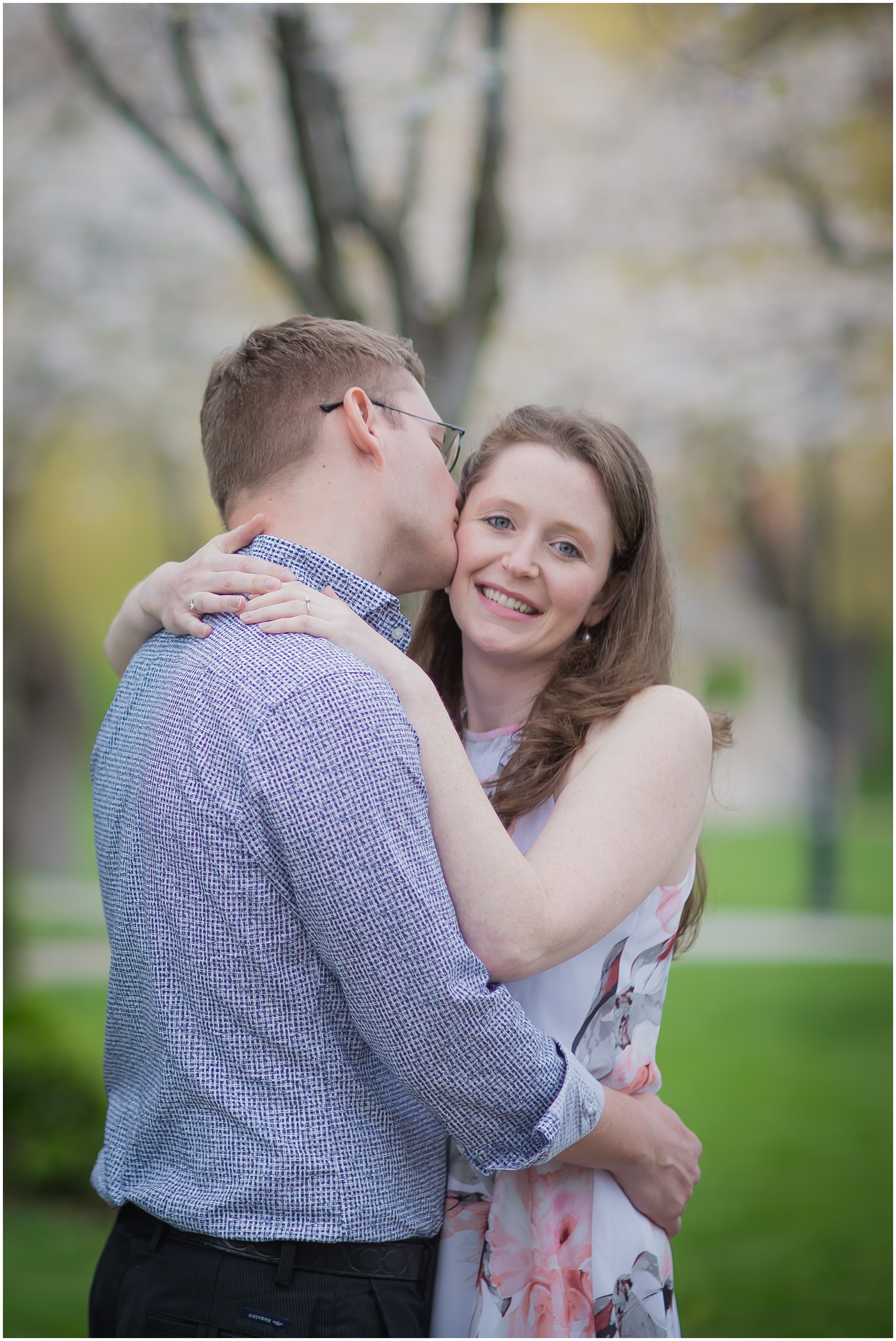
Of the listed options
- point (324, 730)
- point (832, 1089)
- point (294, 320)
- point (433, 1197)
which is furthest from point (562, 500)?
point (832, 1089)

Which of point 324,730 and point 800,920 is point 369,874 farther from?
point 800,920

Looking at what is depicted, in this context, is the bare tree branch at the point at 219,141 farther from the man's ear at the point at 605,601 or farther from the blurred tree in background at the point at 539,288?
the man's ear at the point at 605,601

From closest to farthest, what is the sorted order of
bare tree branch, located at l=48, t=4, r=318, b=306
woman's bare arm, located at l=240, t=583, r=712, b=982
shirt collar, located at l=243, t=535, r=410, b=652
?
woman's bare arm, located at l=240, t=583, r=712, b=982 < shirt collar, located at l=243, t=535, r=410, b=652 < bare tree branch, located at l=48, t=4, r=318, b=306

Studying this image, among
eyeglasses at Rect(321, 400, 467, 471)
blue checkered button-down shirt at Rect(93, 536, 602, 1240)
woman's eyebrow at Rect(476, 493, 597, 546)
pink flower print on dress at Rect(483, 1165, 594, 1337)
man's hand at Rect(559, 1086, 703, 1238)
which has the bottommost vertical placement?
pink flower print on dress at Rect(483, 1165, 594, 1337)

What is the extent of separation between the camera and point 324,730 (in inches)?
65.2

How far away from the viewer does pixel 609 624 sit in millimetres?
2623

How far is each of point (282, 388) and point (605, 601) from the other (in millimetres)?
913

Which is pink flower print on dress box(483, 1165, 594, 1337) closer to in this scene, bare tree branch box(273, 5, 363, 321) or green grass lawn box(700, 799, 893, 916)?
bare tree branch box(273, 5, 363, 321)

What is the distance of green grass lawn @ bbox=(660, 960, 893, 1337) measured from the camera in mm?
4750

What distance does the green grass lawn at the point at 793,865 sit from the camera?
15664 millimetres

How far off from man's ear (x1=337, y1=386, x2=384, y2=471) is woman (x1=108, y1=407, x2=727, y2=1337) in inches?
12.2

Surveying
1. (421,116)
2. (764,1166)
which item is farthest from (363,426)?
(764,1166)

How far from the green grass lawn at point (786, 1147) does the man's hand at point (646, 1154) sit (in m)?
2.89

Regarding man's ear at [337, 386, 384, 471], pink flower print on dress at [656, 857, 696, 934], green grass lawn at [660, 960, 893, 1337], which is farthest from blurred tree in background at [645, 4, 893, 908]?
pink flower print on dress at [656, 857, 696, 934]
